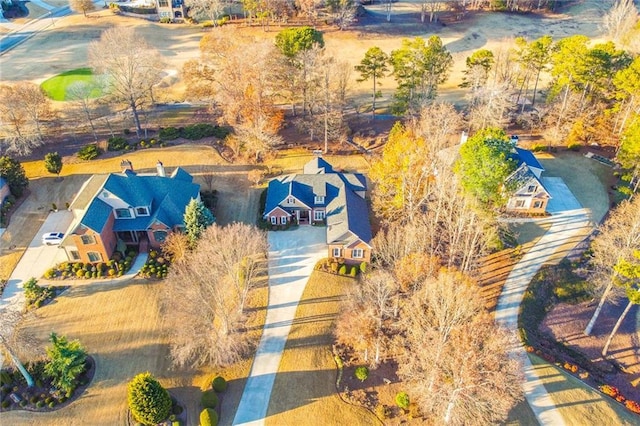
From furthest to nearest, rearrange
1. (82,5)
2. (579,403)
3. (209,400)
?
(82,5) → (579,403) → (209,400)

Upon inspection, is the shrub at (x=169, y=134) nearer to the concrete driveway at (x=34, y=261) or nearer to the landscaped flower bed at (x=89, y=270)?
the concrete driveway at (x=34, y=261)

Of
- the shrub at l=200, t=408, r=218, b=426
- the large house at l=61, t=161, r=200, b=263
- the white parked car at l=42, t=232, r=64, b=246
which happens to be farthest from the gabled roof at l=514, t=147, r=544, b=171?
the white parked car at l=42, t=232, r=64, b=246

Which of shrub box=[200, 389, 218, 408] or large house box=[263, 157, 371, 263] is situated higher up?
large house box=[263, 157, 371, 263]

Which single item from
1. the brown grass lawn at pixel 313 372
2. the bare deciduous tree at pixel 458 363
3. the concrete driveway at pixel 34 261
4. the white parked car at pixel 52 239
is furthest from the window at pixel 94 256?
the bare deciduous tree at pixel 458 363

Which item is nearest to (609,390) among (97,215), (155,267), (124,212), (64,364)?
(155,267)

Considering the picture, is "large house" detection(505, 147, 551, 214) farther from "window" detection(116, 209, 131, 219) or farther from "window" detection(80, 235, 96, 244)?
"window" detection(80, 235, 96, 244)

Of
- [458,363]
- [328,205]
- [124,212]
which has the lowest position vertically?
[328,205]

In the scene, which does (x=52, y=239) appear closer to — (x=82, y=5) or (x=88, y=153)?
(x=88, y=153)
